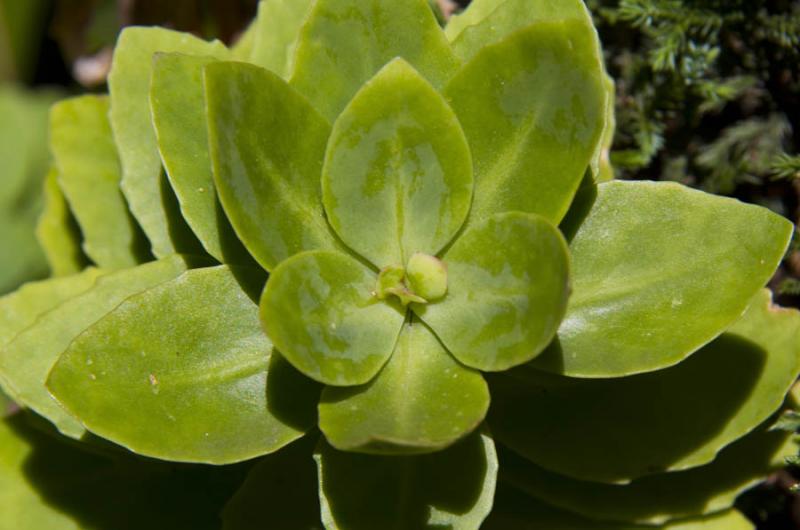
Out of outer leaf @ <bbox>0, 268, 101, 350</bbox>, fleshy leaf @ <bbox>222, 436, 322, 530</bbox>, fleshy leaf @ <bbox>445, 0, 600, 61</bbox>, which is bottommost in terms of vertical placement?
fleshy leaf @ <bbox>222, 436, 322, 530</bbox>

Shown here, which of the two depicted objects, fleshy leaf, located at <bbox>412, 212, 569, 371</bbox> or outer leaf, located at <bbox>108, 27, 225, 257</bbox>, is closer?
fleshy leaf, located at <bbox>412, 212, 569, 371</bbox>

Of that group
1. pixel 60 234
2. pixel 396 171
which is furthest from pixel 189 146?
pixel 60 234

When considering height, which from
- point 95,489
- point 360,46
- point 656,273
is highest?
point 360,46

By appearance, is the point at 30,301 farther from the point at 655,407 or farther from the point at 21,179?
the point at 21,179

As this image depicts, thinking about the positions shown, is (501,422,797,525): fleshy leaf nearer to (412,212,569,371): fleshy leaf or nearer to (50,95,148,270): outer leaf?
(412,212,569,371): fleshy leaf

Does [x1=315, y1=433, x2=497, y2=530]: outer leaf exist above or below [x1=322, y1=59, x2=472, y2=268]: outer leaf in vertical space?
below

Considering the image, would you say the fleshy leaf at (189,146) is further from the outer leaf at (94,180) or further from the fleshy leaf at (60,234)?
the fleshy leaf at (60,234)

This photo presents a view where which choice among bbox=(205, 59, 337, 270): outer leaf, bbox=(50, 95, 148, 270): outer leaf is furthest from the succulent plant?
bbox=(50, 95, 148, 270): outer leaf
